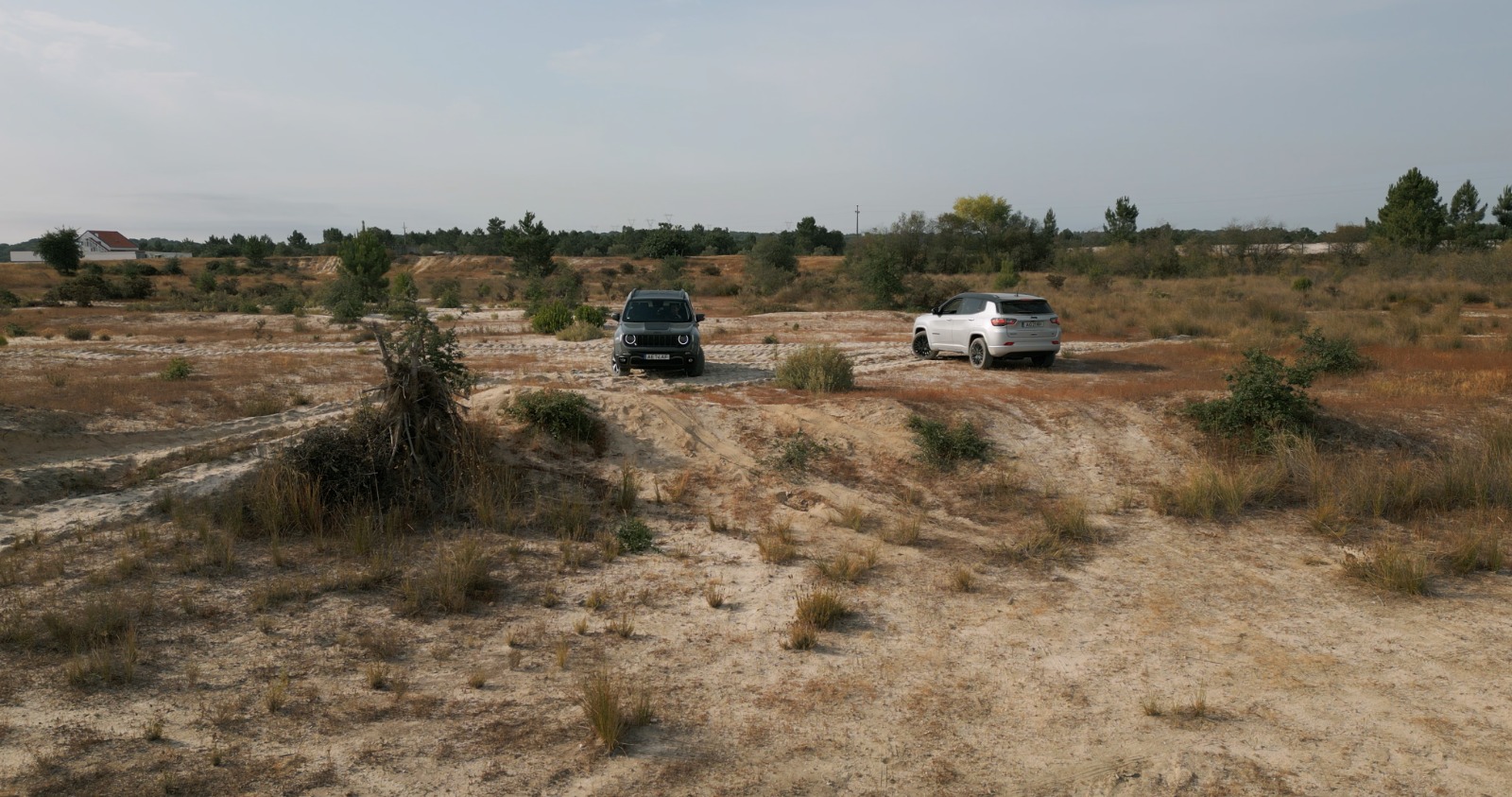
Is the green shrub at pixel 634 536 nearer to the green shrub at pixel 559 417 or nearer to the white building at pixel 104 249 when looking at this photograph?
the green shrub at pixel 559 417

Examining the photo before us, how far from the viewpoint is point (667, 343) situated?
687 inches

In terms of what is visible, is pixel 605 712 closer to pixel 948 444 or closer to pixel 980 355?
pixel 948 444

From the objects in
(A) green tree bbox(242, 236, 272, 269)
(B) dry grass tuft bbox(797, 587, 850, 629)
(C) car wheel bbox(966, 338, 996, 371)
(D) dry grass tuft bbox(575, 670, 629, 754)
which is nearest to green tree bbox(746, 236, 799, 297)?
(C) car wheel bbox(966, 338, 996, 371)

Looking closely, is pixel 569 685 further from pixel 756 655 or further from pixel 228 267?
pixel 228 267

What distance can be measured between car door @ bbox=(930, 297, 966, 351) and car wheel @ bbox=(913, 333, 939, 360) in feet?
1.21

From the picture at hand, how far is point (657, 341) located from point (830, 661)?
11.5 m

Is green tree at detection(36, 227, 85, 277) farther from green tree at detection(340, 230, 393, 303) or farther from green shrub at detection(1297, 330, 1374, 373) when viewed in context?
green shrub at detection(1297, 330, 1374, 373)

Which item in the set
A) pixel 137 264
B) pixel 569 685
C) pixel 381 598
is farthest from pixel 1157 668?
pixel 137 264

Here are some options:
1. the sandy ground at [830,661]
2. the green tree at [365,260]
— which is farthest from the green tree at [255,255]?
the sandy ground at [830,661]

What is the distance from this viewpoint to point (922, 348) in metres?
21.3

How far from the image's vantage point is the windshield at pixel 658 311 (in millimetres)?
17859

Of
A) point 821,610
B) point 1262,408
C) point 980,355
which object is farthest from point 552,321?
point 821,610

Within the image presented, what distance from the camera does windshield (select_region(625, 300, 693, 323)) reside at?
17859mm

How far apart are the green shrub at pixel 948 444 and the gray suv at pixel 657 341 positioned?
657 cm
